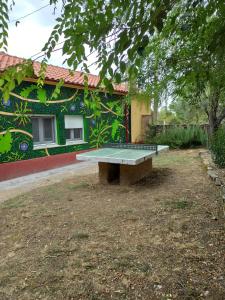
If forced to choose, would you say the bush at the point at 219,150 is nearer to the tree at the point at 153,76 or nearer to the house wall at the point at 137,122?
the tree at the point at 153,76

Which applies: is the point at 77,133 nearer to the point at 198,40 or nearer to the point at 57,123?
the point at 57,123

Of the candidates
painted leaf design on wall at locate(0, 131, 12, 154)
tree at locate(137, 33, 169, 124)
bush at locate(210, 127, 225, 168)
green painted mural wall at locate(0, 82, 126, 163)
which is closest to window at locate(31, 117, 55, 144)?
green painted mural wall at locate(0, 82, 126, 163)

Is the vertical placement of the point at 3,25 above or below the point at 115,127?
above

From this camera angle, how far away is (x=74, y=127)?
1027cm

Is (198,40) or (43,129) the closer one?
(198,40)

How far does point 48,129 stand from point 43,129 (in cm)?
25

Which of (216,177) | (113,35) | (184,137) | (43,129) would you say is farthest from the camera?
(184,137)

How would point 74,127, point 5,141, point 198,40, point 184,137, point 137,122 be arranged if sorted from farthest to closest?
point 137,122 < point 184,137 < point 74,127 < point 198,40 < point 5,141

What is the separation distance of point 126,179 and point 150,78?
2.32 metres

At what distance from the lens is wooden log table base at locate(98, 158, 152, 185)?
19.3 ft

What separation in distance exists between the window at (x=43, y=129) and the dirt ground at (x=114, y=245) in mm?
3867

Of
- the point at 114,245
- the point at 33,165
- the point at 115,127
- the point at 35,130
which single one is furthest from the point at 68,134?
the point at 114,245

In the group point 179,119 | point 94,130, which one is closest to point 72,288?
point 94,130

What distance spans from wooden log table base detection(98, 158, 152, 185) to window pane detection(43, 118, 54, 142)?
3833 mm
